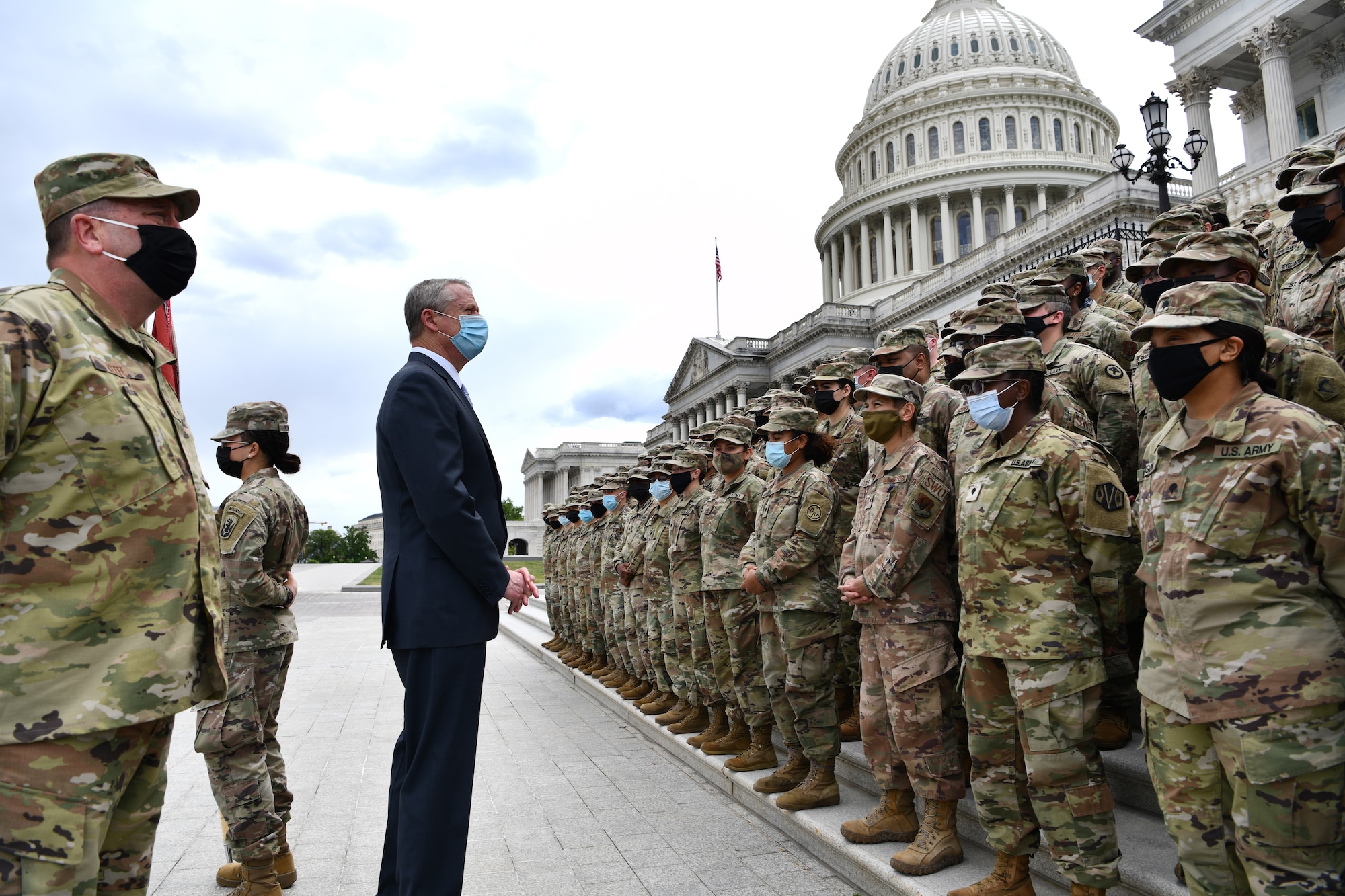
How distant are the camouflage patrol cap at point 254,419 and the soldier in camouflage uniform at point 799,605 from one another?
122 inches

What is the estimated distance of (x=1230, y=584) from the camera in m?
2.83

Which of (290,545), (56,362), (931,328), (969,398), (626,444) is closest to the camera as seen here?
(56,362)

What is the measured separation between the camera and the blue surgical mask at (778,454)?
19.5ft

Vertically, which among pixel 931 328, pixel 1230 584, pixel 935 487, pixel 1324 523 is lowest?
pixel 1230 584

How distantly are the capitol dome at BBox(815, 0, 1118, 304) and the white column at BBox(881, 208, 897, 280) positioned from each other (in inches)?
4.3

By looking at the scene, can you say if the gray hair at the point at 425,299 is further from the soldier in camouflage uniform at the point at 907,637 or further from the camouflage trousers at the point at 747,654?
the camouflage trousers at the point at 747,654

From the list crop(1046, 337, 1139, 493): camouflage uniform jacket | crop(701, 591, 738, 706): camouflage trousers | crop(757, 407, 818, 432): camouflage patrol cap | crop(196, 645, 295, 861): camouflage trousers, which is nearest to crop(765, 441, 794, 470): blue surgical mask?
crop(757, 407, 818, 432): camouflage patrol cap

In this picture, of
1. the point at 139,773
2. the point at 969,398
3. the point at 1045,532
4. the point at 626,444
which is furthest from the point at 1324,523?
the point at 626,444

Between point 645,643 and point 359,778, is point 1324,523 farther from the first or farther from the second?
point 645,643

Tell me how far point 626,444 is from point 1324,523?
10054cm

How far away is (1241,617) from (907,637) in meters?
Answer: 1.86

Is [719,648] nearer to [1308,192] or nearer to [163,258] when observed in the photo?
[1308,192]

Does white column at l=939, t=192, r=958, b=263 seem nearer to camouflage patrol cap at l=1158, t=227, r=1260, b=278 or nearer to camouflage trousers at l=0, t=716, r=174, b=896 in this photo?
camouflage patrol cap at l=1158, t=227, r=1260, b=278

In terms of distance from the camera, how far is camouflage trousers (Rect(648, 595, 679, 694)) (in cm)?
842
